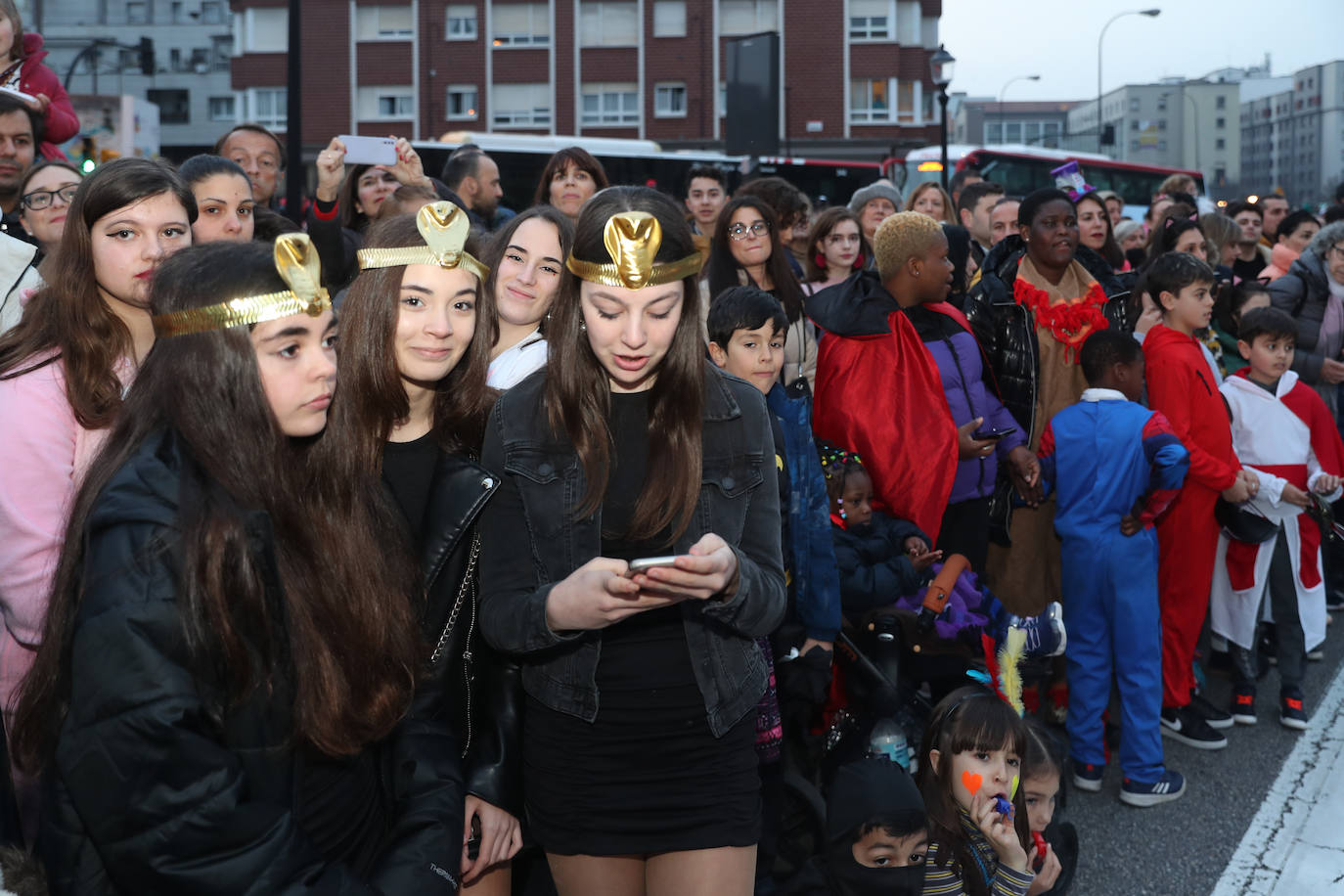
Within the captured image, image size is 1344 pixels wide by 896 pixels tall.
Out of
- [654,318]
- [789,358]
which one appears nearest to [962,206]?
[789,358]

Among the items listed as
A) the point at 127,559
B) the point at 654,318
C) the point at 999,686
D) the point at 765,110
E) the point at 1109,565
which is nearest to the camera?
the point at 127,559

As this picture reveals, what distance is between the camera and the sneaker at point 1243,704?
19.7ft

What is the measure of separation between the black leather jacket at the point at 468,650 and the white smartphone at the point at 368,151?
2910 mm

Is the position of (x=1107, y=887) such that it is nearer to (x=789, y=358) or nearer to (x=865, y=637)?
(x=865, y=637)

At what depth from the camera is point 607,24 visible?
139 ft

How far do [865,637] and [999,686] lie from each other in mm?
597

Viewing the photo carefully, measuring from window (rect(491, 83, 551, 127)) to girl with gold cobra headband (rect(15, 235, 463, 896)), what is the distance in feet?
139

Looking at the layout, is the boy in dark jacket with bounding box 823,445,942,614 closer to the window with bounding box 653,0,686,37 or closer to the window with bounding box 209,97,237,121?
the window with bounding box 653,0,686,37

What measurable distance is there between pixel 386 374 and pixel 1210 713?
4.77 meters

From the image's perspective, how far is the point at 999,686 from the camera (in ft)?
14.9

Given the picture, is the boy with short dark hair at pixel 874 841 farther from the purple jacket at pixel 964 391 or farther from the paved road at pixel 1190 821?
the purple jacket at pixel 964 391

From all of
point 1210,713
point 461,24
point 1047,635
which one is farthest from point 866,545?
point 461,24

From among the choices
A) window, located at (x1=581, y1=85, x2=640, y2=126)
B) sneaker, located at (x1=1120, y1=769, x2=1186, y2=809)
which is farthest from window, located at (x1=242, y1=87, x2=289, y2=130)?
sneaker, located at (x1=1120, y1=769, x2=1186, y2=809)

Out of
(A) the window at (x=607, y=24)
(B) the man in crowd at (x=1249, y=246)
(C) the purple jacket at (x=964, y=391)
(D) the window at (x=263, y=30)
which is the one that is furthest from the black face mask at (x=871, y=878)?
(D) the window at (x=263, y=30)
